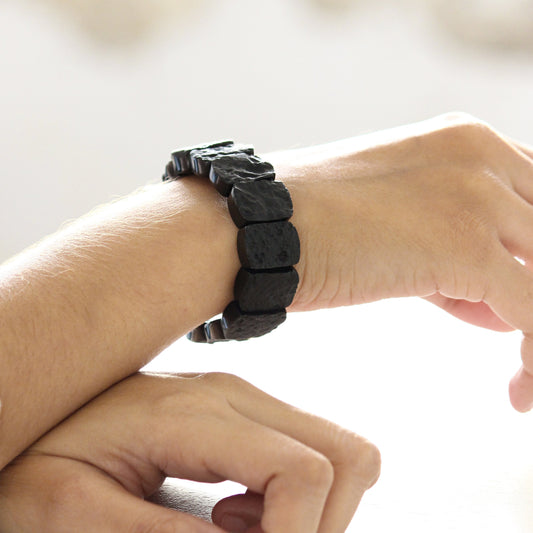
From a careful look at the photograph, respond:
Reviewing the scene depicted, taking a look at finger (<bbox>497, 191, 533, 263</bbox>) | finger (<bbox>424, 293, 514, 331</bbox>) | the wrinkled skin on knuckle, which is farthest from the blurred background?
the wrinkled skin on knuckle

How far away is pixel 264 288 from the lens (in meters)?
0.71

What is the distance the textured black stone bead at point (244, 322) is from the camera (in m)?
0.71

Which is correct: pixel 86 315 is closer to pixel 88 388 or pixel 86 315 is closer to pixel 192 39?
pixel 88 388

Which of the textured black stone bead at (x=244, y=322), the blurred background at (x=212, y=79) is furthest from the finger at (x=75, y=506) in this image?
the blurred background at (x=212, y=79)

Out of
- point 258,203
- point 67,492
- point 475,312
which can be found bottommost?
point 475,312

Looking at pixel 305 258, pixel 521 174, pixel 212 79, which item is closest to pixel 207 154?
pixel 305 258

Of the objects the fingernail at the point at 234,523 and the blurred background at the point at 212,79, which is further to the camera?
the blurred background at the point at 212,79

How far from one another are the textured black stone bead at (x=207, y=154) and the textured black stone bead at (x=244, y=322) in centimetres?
13

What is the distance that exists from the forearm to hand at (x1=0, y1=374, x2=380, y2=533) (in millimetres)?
29

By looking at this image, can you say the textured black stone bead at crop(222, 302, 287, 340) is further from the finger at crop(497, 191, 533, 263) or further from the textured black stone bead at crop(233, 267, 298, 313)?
the finger at crop(497, 191, 533, 263)

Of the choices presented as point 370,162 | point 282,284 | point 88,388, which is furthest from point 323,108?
point 88,388

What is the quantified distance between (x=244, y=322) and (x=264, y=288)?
0.04m

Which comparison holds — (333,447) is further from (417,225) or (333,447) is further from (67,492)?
(417,225)

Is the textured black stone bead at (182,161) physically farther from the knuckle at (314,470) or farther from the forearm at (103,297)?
the knuckle at (314,470)
